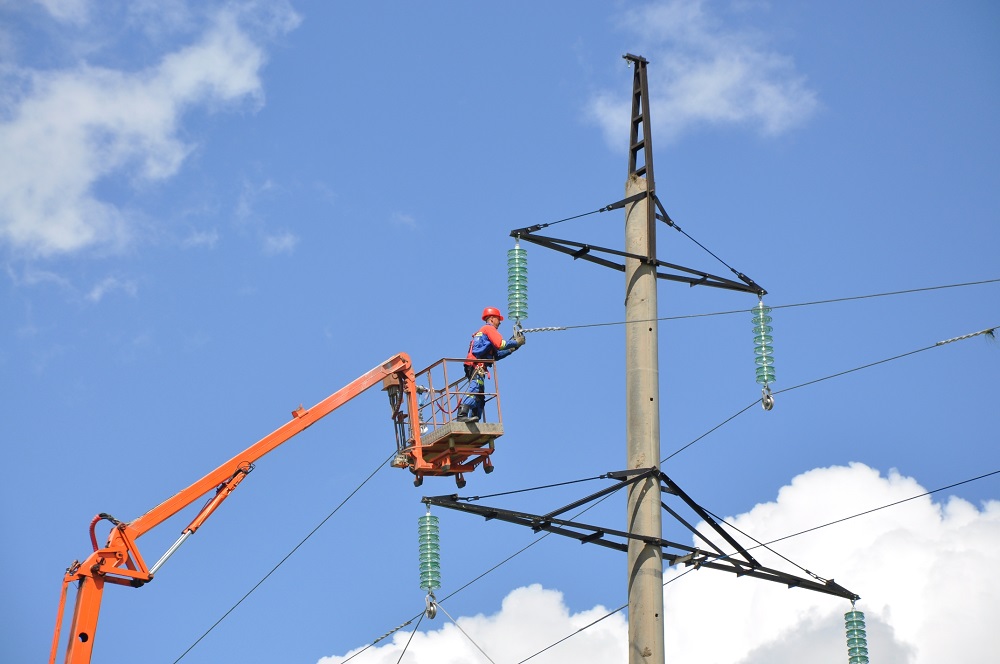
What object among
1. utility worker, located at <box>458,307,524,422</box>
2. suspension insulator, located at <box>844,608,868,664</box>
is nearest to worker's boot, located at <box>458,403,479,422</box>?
utility worker, located at <box>458,307,524,422</box>

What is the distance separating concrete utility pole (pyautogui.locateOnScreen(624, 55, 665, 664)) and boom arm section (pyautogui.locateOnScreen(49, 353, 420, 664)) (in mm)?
6514

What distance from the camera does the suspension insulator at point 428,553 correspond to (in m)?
25.2

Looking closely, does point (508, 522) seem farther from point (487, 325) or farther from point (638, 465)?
point (487, 325)

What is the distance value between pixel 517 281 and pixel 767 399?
4.33 meters

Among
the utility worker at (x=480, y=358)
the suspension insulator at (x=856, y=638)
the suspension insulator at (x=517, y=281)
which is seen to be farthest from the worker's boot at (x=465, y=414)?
the suspension insulator at (x=856, y=638)

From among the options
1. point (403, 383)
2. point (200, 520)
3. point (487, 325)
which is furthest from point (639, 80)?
point (200, 520)

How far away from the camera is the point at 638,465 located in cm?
2198

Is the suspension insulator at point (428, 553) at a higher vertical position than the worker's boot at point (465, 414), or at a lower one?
lower

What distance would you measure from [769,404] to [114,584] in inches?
486

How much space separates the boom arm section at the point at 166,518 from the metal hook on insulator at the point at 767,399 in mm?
7288

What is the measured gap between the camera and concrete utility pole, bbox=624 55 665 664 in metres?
21.2

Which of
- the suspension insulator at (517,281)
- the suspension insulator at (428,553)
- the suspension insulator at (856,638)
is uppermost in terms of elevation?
the suspension insulator at (517,281)

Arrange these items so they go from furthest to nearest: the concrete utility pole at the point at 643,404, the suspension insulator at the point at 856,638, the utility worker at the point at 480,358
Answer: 1. the utility worker at the point at 480,358
2. the suspension insulator at the point at 856,638
3. the concrete utility pole at the point at 643,404

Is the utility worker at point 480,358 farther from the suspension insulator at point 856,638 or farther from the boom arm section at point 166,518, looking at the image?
the suspension insulator at point 856,638
